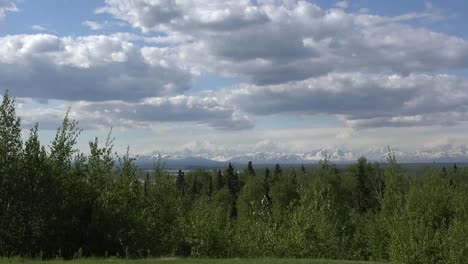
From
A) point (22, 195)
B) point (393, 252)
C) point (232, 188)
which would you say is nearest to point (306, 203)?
point (393, 252)

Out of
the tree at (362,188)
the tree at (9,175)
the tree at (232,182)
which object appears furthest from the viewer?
the tree at (232,182)

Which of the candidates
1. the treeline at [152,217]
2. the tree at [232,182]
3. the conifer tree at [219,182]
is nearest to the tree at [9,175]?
the treeline at [152,217]

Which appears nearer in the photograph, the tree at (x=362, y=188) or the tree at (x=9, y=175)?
the tree at (x=9, y=175)

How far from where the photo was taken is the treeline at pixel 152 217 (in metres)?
30.8

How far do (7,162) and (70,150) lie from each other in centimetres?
464

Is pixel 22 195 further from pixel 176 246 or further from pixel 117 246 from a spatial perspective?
pixel 176 246

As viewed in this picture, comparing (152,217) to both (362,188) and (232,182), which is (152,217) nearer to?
(362,188)

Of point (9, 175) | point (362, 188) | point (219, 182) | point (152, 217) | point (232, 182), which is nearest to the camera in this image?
point (9, 175)

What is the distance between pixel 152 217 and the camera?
36781 mm

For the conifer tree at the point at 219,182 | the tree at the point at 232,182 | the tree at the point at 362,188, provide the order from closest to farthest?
the tree at the point at 362,188, the tree at the point at 232,182, the conifer tree at the point at 219,182

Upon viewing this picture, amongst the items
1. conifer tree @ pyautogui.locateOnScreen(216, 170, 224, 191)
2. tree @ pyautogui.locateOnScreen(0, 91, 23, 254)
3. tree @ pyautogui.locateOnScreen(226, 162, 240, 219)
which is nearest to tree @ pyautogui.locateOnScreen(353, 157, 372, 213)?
tree @ pyautogui.locateOnScreen(226, 162, 240, 219)

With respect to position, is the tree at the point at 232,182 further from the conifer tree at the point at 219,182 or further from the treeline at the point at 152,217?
the treeline at the point at 152,217

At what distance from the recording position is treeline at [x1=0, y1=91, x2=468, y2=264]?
30.8 metres

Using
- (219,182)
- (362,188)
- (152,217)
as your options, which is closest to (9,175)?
(152,217)
